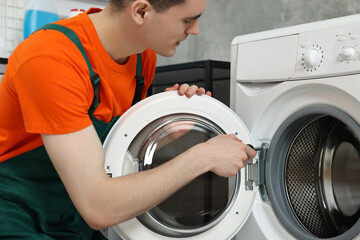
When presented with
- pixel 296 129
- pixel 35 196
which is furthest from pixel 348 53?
pixel 35 196

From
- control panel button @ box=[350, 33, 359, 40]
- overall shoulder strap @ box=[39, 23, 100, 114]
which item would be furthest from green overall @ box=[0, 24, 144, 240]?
control panel button @ box=[350, 33, 359, 40]

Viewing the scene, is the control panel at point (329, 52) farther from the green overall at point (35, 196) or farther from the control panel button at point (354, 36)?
the green overall at point (35, 196)

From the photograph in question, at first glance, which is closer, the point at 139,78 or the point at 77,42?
the point at 77,42

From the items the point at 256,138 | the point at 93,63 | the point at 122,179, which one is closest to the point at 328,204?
the point at 256,138

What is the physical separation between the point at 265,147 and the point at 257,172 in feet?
0.28

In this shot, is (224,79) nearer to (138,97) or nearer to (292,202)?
(138,97)

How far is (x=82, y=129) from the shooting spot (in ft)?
3.45

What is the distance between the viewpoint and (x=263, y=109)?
4.54ft

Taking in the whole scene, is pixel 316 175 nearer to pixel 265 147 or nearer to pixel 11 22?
pixel 265 147

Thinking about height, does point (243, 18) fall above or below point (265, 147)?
above

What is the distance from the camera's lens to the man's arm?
1.04 metres

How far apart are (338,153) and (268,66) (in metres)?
0.35

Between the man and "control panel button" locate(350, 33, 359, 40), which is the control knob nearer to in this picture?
"control panel button" locate(350, 33, 359, 40)

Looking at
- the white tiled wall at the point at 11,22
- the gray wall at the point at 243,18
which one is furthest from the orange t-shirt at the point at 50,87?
the white tiled wall at the point at 11,22
